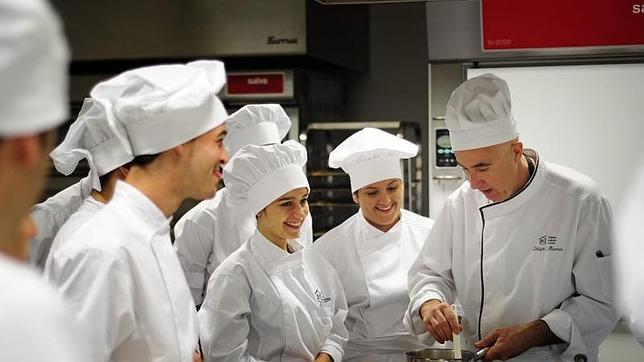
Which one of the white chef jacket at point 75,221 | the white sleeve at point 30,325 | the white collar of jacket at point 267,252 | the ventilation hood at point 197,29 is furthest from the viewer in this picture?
the ventilation hood at point 197,29

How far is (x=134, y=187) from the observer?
196 cm

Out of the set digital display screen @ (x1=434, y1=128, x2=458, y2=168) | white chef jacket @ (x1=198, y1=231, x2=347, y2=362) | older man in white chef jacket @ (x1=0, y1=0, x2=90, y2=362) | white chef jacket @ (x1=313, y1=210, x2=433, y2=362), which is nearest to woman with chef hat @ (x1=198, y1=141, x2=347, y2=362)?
white chef jacket @ (x1=198, y1=231, x2=347, y2=362)

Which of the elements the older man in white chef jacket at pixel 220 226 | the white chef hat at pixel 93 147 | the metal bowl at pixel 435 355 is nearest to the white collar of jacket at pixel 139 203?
the white chef hat at pixel 93 147

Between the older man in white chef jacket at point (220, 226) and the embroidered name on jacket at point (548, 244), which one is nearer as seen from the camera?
the embroidered name on jacket at point (548, 244)

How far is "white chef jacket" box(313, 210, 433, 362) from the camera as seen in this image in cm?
A: 298

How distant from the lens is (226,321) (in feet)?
8.34

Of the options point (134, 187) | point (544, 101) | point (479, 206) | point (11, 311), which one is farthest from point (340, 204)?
point (11, 311)

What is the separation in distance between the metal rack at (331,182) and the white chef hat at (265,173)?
4.49ft

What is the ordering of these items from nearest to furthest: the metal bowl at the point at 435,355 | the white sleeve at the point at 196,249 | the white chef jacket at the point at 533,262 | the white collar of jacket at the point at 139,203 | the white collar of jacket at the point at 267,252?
the white collar of jacket at the point at 139,203
the metal bowl at the point at 435,355
the white chef jacket at the point at 533,262
the white collar of jacket at the point at 267,252
the white sleeve at the point at 196,249

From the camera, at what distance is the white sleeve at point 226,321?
2.54 m

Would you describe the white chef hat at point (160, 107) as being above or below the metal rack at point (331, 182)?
above

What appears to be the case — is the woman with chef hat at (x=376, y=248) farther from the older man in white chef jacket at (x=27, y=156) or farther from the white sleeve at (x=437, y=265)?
the older man in white chef jacket at (x=27, y=156)

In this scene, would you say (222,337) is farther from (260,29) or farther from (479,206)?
(260,29)

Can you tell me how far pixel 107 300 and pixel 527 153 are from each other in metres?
1.47
